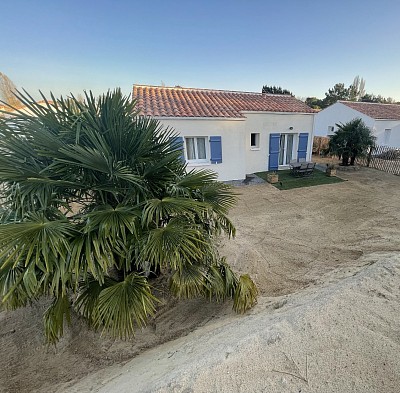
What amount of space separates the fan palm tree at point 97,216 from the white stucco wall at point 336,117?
68.8 feet

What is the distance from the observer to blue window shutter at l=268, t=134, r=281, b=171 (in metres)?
11.8

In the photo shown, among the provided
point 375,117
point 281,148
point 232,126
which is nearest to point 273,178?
point 281,148

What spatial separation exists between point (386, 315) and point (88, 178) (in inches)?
161

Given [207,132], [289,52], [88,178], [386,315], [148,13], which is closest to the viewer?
[386,315]

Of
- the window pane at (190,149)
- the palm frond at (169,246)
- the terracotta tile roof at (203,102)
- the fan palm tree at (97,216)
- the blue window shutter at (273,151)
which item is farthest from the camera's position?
the blue window shutter at (273,151)

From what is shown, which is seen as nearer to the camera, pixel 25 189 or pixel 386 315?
pixel 386 315

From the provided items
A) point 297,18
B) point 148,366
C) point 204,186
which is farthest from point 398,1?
point 148,366

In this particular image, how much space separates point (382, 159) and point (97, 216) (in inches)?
687

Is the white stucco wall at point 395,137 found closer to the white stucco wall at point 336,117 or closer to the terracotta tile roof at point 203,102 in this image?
the white stucco wall at point 336,117

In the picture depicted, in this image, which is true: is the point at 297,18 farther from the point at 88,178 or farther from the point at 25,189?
the point at 25,189

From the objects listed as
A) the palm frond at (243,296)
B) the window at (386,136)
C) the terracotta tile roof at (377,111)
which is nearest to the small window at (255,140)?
the palm frond at (243,296)

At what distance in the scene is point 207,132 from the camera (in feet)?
32.1

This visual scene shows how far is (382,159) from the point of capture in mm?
13180

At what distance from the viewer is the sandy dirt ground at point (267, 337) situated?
5.57ft
